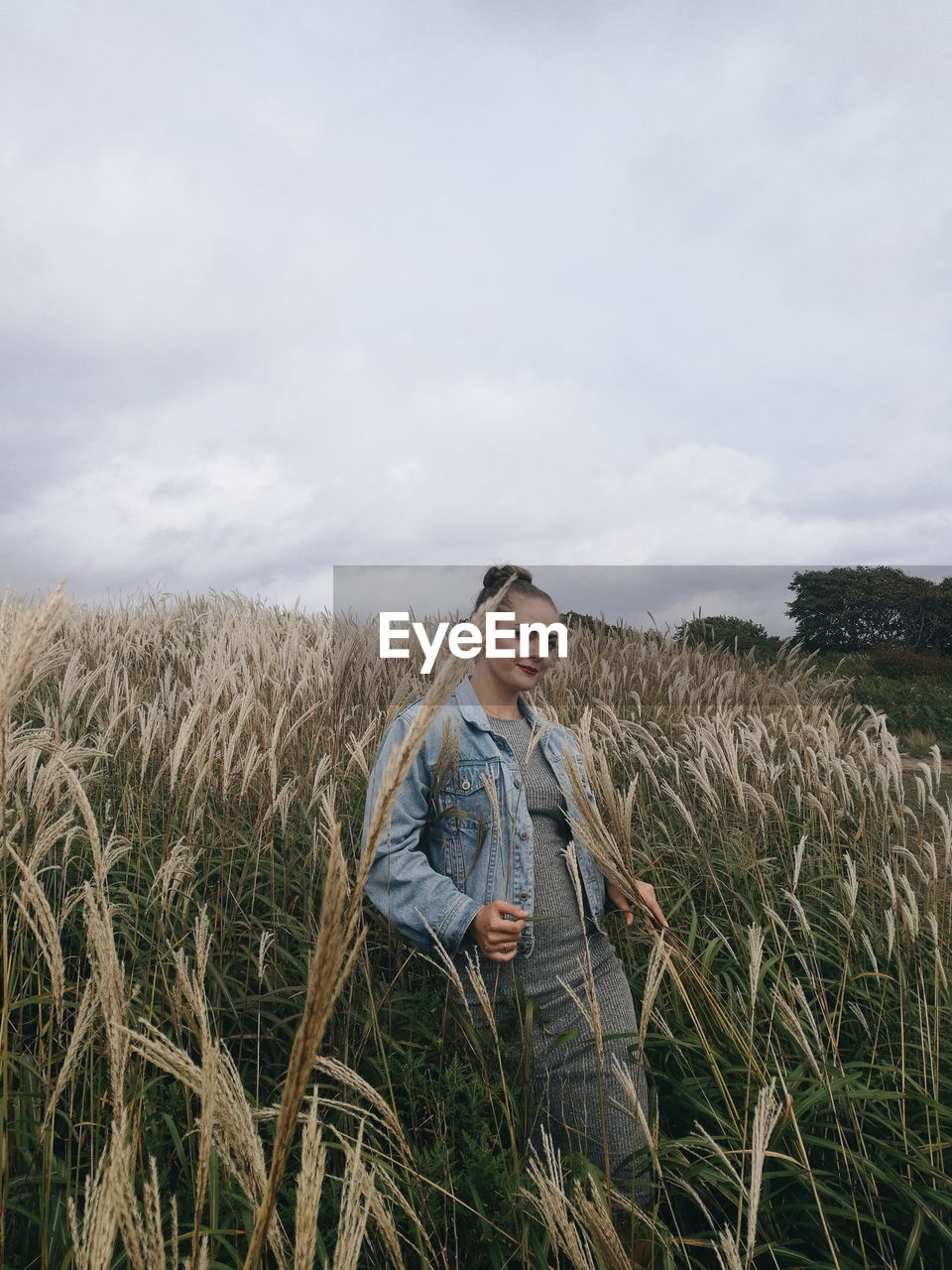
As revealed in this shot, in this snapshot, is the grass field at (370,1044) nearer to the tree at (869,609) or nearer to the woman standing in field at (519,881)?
the woman standing in field at (519,881)

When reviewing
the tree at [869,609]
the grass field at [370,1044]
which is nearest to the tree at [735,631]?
the tree at [869,609]

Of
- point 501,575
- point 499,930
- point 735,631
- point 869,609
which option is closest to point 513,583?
point 501,575

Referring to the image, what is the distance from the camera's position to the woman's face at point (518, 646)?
254 cm

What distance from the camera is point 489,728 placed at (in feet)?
8.47

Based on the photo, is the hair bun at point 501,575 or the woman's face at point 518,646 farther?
the hair bun at point 501,575

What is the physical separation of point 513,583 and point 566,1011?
4.53 ft

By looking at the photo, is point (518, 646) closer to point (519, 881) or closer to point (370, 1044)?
point (519, 881)

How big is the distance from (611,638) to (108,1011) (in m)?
8.06

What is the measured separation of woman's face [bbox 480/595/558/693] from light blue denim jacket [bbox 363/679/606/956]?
0.58ft

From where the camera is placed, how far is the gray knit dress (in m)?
1.98

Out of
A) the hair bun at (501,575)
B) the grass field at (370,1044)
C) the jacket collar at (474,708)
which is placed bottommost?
the grass field at (370,1044)

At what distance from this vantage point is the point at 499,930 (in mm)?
1961

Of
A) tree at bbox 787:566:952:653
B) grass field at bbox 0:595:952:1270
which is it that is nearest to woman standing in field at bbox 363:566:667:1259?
grass field at bbox 0:595:952:1270

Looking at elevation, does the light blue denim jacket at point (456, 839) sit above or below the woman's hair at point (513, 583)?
below
